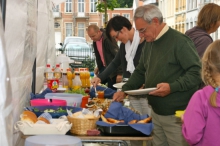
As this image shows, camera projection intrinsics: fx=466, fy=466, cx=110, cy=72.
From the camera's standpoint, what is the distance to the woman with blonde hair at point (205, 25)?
471 centimetres

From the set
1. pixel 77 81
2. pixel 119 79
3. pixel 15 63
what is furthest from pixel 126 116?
pixel 119 79

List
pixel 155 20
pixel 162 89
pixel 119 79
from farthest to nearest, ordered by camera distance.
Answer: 1. pixel 119 79
2. pixel 155 20
3. pixel 162 89

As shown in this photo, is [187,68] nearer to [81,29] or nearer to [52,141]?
[52,141]

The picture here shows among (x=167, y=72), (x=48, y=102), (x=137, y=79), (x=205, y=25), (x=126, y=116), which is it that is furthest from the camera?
(x=205, y=25)

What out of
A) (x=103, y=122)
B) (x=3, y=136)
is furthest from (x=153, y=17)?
(x=3, y=136)

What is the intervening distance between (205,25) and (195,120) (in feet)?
Result: 7.54

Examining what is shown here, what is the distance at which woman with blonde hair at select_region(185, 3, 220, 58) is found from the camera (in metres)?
4.71

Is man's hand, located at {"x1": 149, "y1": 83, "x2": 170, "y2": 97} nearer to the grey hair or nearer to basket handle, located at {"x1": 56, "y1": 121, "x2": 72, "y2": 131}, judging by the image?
the grey hair

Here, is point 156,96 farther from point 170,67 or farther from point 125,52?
point 125,52

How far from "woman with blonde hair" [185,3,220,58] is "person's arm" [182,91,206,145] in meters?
2.12

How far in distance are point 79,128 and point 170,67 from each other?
96 cm

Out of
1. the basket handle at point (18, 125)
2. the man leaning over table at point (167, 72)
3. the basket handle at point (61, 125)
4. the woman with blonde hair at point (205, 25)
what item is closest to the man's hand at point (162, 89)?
the man leaning over table at point (167, 72)

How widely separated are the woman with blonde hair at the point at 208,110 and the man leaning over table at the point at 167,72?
3.03 ft

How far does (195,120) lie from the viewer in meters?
2.68
